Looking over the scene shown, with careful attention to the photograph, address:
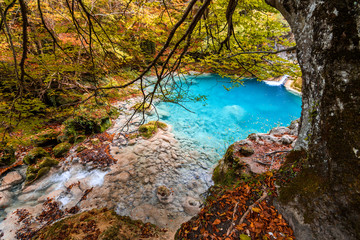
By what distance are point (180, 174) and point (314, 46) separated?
5.03 meters

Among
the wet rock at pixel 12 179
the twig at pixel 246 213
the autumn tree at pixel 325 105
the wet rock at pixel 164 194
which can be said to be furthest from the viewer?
the wet rock at pixel 12 179

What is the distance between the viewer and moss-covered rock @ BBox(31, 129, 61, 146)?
580 cm

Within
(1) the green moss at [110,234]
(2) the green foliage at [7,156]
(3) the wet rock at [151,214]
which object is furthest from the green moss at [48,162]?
(1) the green moss at [110,234]

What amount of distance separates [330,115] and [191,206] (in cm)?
401

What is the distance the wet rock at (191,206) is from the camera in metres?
4.07

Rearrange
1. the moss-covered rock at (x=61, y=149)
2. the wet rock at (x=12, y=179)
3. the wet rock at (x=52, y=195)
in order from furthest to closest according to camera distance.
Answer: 1. the moss-covered rock at (x=61, y=149)
2. the wet rock at (x=12, y=179)
3. the wet rock at (x=52, y=195)

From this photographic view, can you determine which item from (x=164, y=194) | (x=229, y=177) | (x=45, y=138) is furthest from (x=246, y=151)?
(x=45, y=138)

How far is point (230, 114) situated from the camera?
1127cm

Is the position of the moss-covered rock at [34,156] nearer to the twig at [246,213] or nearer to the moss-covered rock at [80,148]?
the moss-covered rock at [80,148]

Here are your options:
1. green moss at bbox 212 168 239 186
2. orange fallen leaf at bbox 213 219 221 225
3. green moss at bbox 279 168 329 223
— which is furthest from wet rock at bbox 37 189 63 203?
green moss at bbox 279 168 329 223

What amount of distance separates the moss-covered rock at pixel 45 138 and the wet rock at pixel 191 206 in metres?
6.24

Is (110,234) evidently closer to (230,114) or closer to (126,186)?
(126,186)

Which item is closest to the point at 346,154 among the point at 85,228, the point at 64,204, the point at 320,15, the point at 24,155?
the point at 320,15

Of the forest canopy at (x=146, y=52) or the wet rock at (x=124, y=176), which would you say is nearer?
the forest canopy at (x=146, y=52)
